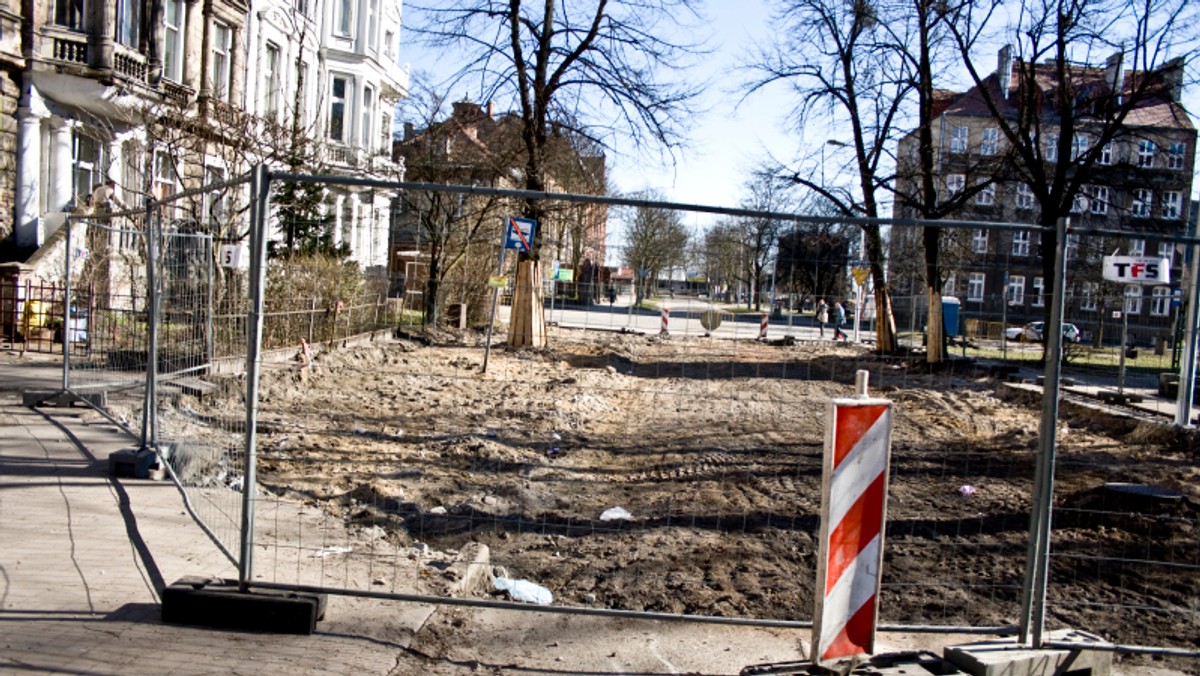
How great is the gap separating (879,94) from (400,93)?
21.7 metres

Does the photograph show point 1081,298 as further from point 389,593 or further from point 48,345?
point 48,345

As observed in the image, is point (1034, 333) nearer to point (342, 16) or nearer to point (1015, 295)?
point (1015, 295)

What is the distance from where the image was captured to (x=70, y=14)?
19.9m

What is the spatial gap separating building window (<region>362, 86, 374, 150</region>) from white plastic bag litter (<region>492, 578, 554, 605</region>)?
31.8 m

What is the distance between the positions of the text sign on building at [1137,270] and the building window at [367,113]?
31969mm

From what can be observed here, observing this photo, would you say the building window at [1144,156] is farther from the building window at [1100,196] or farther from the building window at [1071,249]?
the building window at [1071,249]

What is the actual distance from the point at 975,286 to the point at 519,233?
11.6 meters

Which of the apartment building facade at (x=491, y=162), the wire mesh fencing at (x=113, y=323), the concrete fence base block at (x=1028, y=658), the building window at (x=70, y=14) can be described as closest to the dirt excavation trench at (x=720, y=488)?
the concrete fence base block at (x=1028, y=658)

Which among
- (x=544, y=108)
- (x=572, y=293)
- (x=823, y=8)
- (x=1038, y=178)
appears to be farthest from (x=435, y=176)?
(x=572, y=293)

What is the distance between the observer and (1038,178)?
25.2 meters

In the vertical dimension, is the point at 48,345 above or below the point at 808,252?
below

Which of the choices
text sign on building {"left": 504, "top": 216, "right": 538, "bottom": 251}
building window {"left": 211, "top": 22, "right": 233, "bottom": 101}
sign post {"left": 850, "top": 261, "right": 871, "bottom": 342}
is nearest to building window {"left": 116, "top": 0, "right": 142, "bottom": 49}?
building window {"left": 211, "top": 22, "right": 233, "bottom": 101}

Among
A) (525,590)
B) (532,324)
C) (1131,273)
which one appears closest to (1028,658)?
(525,590)

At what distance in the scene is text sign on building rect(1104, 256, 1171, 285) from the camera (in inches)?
231
